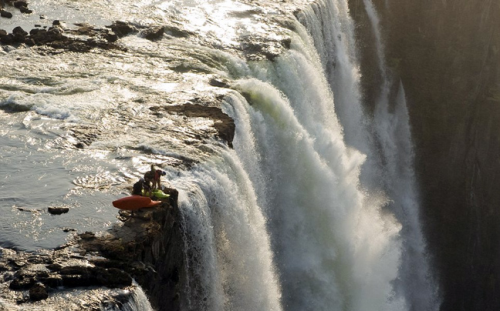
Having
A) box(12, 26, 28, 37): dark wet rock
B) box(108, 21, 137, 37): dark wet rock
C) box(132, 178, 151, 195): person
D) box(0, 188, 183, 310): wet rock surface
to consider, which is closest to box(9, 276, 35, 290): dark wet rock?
box(0, 188, 183, 310): wet rock surface

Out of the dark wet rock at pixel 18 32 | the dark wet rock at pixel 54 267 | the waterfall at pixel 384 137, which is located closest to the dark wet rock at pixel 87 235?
the dark wet rock at pixel 54 267

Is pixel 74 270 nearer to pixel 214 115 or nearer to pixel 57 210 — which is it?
pixel 57 210

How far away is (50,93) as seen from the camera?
75.3 feet

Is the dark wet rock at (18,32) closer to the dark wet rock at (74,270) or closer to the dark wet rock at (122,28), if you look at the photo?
the dark wet rock at (122,28)

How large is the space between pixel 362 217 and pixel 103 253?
17.6 m

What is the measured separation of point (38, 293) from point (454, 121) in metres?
39.5

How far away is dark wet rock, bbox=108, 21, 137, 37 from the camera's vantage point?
29562mm

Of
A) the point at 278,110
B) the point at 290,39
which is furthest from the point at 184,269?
the point at 290,39

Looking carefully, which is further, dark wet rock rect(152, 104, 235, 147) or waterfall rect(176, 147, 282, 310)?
dark wet rock rect(152, 104, 235, 147)

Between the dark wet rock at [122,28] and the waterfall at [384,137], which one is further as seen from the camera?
the waterfall at [384,137]

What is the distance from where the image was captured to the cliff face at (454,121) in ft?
134

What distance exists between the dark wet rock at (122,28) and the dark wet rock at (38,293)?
719 inches

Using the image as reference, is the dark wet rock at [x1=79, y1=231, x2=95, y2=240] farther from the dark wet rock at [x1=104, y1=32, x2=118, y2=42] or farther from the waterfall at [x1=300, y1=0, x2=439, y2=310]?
the waterfall at [x1=300, y1=0, x2=439, y2=310]

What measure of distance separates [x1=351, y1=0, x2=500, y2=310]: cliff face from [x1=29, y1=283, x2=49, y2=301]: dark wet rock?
2937 centimetres
